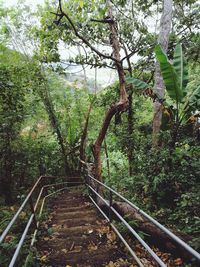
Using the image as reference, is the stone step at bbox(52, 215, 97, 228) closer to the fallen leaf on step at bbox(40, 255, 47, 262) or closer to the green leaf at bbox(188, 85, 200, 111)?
the fallen leaf on step at bbox(40, 255, 47, 262)

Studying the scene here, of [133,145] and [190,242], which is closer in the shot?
[190,242]

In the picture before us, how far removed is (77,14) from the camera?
7621 millimetres

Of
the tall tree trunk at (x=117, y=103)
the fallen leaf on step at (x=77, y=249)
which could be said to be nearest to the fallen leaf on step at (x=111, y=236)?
the fallen leaf on step at (x=77, y=249)

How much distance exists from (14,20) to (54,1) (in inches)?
157

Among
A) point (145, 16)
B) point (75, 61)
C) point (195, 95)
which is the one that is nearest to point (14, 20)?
point (75, 61)

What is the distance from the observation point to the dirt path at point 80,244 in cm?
330

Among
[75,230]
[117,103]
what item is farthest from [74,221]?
[117,103]

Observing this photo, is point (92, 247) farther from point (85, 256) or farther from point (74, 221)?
point (74, 221)

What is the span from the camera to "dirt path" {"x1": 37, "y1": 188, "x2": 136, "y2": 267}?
3.30 metres

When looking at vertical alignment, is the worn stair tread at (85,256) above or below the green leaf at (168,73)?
below

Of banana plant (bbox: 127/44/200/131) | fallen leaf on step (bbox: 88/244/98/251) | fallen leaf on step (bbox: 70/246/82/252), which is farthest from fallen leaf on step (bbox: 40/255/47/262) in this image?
banana plant (bbox: 127/44/200/131)

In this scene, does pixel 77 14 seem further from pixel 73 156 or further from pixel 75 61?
pixel 73 156

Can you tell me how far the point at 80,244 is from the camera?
3.91 meters

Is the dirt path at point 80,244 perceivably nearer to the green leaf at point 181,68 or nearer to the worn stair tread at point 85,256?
the worn stair tread at point 85,256
